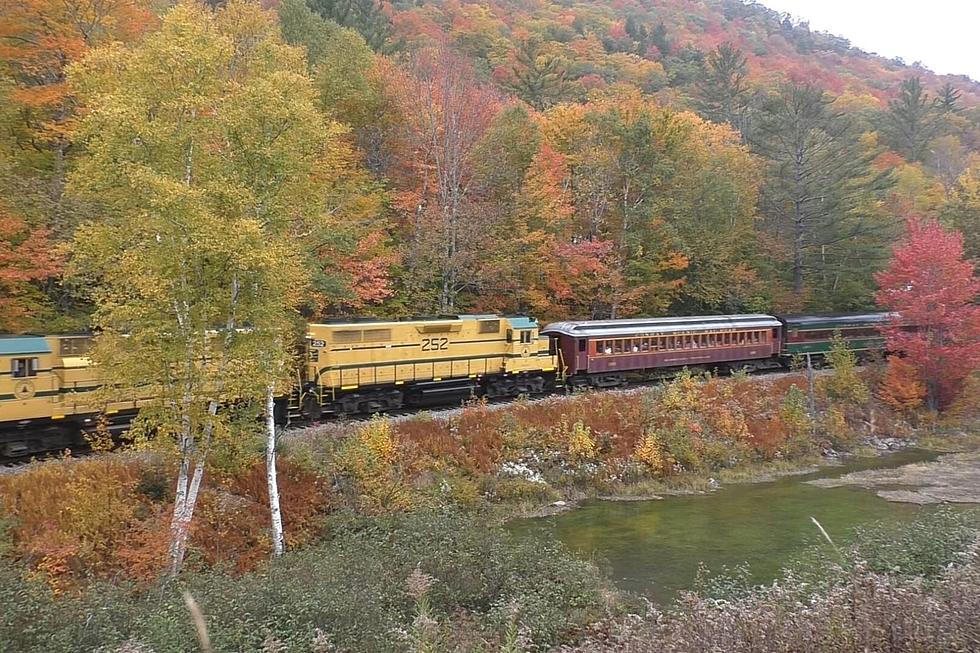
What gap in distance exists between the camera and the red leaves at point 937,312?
31.1 meters

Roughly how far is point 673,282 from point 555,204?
8.18m

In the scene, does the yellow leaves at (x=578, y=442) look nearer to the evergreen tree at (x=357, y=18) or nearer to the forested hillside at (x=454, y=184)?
the forested hillside at (x=454, y=184)

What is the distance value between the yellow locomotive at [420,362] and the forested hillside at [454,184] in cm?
256

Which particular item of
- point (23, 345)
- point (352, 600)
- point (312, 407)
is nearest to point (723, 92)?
point (312, 407)

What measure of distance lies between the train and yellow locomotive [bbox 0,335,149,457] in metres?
0.03

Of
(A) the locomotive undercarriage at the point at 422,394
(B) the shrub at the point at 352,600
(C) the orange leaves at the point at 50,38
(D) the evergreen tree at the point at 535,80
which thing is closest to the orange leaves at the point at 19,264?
(C) the orange leaves at the point at 50,38

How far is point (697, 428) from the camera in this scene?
85.8ft

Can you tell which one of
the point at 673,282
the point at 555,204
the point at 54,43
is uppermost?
the point at 54,43

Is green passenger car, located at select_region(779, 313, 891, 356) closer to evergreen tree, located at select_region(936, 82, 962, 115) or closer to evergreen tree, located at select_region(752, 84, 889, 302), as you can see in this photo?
evergreen tree, located at select_region(752, 84, 889, 302)

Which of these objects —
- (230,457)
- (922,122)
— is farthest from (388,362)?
(922,122)

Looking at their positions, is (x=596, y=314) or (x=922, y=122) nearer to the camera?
(x=596, y=314)

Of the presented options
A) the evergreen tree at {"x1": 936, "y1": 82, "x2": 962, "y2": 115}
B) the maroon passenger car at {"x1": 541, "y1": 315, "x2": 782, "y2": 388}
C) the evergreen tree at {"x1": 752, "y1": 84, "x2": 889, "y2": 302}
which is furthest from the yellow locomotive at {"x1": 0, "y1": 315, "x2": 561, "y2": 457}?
the evergreen tree at {"x1": 936, "y1": 82, "x2": 962, "y2": 115}

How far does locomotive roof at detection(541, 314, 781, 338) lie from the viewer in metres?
29.0

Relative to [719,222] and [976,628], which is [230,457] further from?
[719,222]
